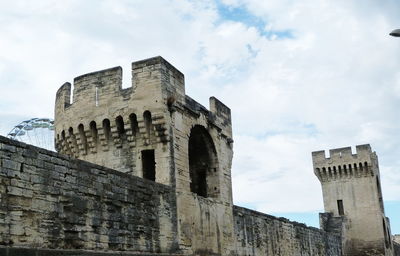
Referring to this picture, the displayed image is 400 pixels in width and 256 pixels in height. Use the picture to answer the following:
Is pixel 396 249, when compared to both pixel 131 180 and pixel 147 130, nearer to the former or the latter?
pixel 147 130

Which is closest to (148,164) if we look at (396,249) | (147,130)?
(147,130)

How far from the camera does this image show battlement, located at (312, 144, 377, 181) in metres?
30.5

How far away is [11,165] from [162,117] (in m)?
4.76

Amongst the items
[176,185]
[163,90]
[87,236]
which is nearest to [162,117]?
[163,90]

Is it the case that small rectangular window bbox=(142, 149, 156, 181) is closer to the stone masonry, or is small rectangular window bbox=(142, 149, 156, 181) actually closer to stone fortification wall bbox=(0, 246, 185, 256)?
the stone masonry

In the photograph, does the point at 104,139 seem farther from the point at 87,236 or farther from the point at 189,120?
the point at 87,236

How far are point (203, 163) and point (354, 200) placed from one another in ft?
62.2

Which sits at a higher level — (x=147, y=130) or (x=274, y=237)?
(x=147, y=130)

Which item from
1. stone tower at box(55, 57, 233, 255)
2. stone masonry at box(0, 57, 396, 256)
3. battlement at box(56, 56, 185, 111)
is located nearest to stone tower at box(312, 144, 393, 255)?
stone masonry at box(0, 57, 396, 256)

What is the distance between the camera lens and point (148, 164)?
12258 mm

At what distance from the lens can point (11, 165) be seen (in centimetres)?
714

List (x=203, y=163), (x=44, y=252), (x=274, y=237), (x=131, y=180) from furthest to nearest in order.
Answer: (x=274, y=237), (x=203, y=163), (x=131, y=180), (x=44, y=252)

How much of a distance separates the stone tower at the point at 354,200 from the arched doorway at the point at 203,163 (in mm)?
16630

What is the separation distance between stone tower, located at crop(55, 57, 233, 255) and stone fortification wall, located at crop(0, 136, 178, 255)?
91 cm
